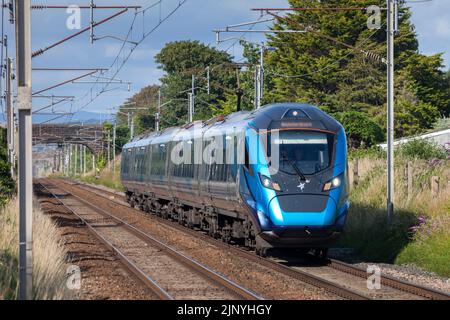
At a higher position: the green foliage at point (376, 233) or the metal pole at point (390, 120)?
the metal pole at point (390, 120)

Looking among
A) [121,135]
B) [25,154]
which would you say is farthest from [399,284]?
[121,135]

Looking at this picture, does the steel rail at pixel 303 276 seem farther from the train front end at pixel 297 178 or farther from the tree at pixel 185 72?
the tree at pixel 185 72

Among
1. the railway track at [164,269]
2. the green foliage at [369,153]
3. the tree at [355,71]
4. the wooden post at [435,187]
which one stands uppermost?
the tree at [355,71]

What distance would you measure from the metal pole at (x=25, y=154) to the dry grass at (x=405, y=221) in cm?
870

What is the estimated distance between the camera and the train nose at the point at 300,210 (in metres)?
16.8

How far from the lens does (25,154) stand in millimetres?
10672

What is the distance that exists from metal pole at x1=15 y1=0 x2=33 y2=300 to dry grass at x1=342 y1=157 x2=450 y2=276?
870cm

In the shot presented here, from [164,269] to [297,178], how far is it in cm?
322

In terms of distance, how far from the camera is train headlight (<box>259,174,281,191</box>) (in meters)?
17.0

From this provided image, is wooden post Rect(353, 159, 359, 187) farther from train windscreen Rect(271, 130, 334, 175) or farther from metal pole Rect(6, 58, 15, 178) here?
metal pole Rect(6, 58, 15, 178)

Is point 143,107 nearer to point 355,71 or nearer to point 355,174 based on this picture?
point 355,71

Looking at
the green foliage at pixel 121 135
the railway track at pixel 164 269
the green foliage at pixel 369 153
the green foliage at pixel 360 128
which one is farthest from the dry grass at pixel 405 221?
the green foliage at pixel 121 135

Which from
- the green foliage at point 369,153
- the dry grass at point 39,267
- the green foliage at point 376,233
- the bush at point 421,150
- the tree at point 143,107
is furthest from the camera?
the tree at point 143,107
